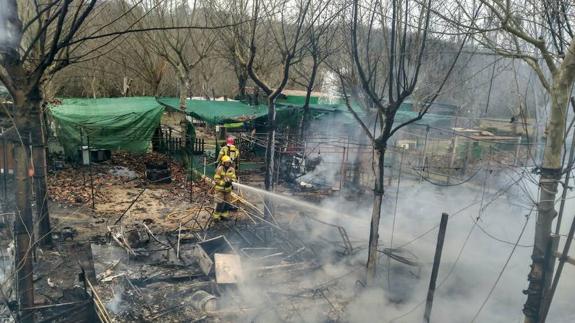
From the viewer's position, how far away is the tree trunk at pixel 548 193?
16.8ft

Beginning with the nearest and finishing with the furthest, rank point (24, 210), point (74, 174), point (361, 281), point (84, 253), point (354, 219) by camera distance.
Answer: point (24, 210)
point (361, 281)
point (84, 253)
point (354, 219)
point (74, 174)

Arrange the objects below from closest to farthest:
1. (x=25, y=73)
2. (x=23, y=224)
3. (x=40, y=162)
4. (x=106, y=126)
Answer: (x=25, y=73)
(x=23, y=224)
(x=40, y=162)
(x=106, y=126)

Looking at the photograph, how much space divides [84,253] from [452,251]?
834 cm

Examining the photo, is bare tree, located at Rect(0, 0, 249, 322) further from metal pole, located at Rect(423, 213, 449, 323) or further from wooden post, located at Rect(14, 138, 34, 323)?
metal pole, located at Rect(423, 213, 449, 323)

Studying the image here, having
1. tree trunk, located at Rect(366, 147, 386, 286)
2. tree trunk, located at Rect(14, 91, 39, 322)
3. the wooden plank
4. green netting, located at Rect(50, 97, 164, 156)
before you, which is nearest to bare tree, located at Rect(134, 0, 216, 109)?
green netting, located at Rect(50, 97, 164, 156)

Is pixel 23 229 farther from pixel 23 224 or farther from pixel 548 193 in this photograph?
pixel 548 193

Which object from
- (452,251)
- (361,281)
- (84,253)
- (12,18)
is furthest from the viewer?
(452,251)

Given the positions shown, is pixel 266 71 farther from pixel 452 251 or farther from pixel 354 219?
pixel 452 251

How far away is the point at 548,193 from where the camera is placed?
5188mm

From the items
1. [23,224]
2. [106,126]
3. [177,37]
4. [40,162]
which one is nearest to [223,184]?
[40,162]

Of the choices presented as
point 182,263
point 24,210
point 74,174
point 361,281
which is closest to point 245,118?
point 74,174

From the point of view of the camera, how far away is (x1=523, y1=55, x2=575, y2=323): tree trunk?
16.8 feet

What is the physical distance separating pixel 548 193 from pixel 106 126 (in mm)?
14469

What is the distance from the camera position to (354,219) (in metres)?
11.3
